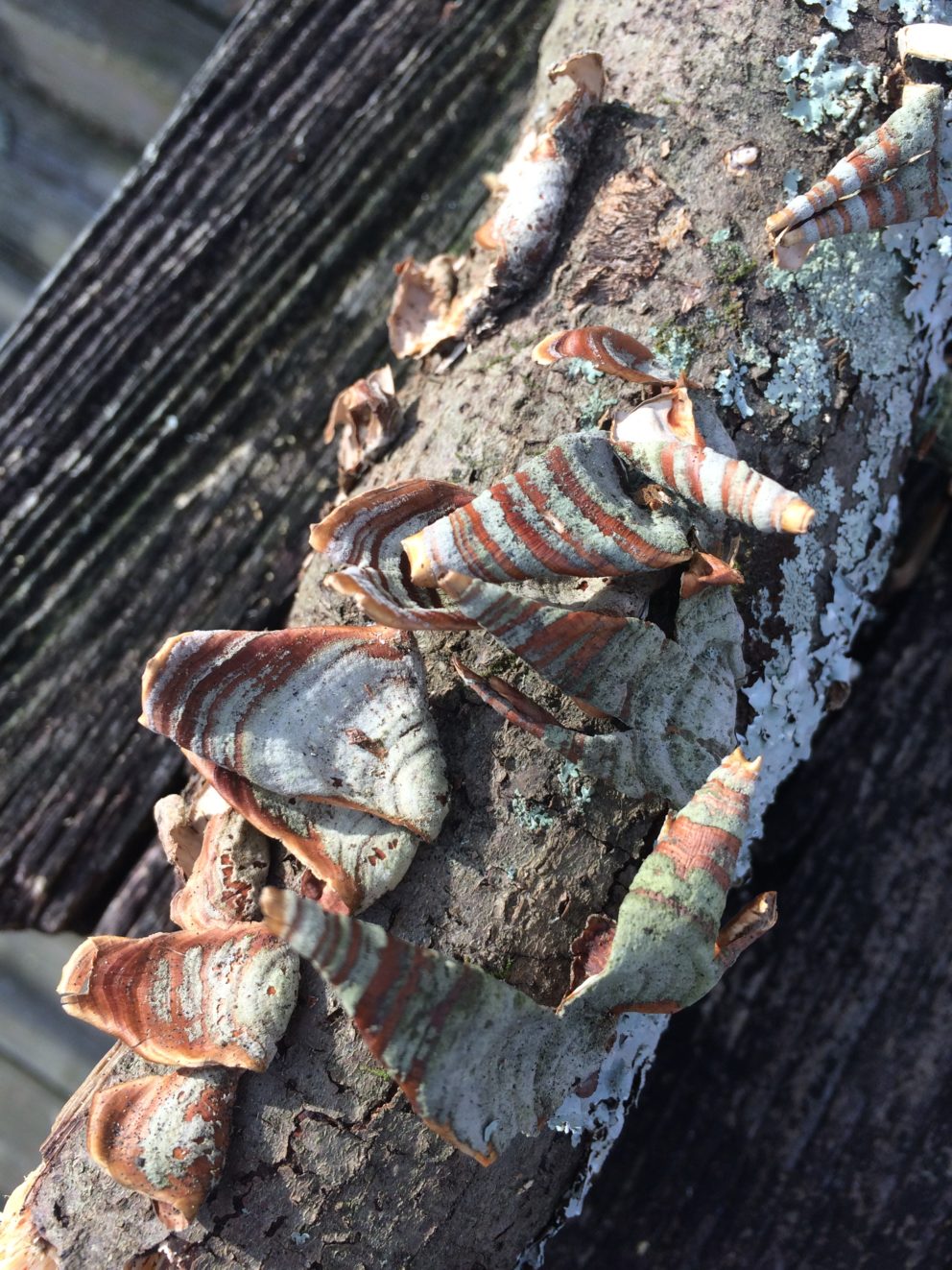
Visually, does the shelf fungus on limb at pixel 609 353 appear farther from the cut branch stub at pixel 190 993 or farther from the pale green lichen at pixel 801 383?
the cut branch stub at pixel 190 993

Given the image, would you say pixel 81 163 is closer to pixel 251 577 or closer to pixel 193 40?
pixel 193 40

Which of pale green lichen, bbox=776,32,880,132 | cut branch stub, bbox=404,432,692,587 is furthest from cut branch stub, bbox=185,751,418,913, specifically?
pale green lichen, bbox=776,32,880,132

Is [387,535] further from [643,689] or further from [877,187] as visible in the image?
[877,187]

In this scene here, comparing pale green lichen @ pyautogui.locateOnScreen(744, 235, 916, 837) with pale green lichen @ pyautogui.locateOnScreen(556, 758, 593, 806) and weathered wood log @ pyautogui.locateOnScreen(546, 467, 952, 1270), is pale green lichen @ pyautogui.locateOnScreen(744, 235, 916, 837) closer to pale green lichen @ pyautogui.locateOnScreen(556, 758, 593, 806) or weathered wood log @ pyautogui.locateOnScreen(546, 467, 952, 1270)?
pale green lichen @ pyautogui.locateOnScreen(556, 758, 593, 806)

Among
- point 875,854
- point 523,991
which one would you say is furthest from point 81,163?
point 875,854

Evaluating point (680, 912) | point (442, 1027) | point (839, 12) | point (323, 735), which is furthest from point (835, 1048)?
point (839, 12)

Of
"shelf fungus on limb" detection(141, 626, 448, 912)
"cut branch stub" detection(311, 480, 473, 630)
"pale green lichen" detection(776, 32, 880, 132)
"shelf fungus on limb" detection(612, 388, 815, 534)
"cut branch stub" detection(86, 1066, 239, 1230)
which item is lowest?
"cut branch stub" detection(86, 1066, 239, 1230)
